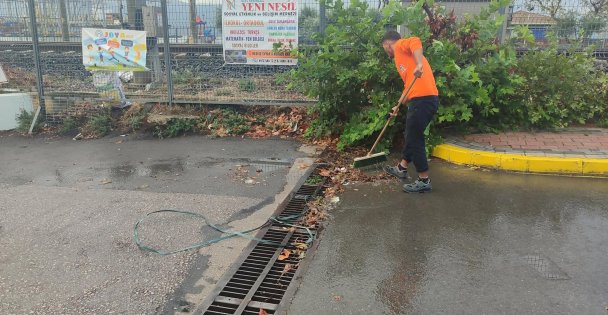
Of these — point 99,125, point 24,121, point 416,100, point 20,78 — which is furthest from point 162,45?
point 416,100

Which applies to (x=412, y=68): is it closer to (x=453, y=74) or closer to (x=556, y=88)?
(x=453, y=74)

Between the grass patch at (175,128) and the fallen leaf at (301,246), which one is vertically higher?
the grass patch at (175,128)

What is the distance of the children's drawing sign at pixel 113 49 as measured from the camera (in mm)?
8227

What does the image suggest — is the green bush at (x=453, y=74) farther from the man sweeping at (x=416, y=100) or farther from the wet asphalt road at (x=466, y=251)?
the wet asphalt road at (x=466, y=251)

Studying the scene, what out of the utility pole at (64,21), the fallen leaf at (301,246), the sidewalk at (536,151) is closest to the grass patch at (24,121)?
the utility pole at (64,21)

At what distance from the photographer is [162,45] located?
8406 millimetres

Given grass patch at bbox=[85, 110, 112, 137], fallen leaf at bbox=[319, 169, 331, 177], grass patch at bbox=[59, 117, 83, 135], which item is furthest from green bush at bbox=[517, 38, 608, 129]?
grass patch at bbox=[59, 117, 83, 135]

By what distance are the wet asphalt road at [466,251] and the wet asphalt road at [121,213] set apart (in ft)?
2.89

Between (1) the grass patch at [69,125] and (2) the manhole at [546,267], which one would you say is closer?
(2) the manhole at [546,267]

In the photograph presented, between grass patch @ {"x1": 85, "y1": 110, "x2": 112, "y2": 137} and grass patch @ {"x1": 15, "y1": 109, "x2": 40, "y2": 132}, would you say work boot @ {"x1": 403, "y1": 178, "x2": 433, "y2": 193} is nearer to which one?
grass patch @ {"x1": 85, "y1": 110, "x2": 112, "y2": 137}

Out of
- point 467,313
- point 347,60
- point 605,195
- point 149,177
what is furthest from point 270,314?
point 347,60

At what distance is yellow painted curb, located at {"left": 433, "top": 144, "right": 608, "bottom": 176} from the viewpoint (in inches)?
220

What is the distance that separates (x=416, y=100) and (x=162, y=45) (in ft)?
16.8

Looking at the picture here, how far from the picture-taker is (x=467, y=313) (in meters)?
3.07
